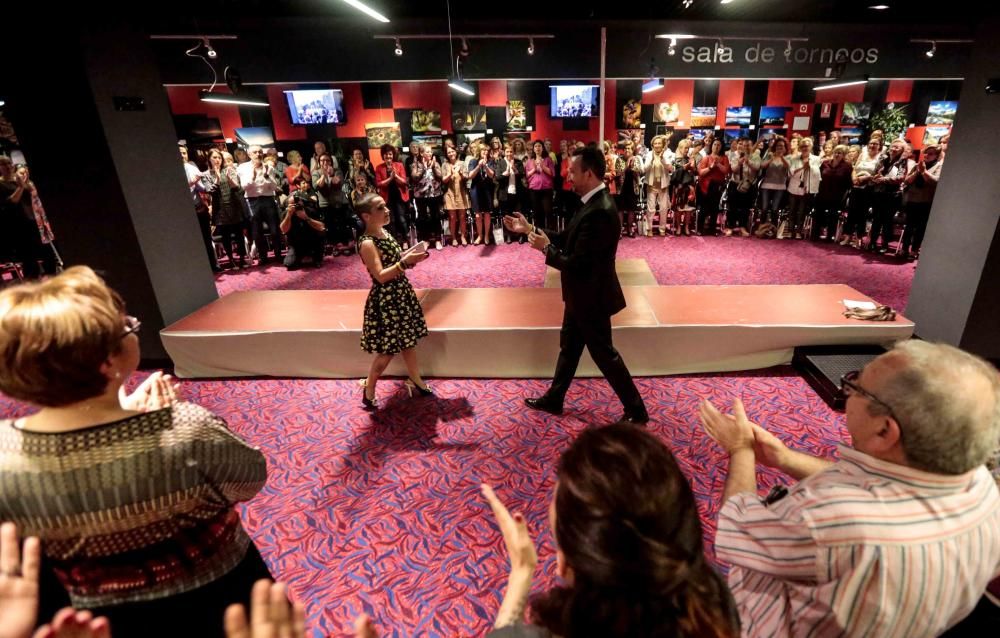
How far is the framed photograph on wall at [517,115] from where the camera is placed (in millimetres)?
10469

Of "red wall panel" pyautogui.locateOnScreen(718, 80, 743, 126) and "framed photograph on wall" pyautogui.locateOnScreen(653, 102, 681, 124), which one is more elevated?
"red wall panel" pyautogui.locateOnScreen(718, 80, 743, 126)

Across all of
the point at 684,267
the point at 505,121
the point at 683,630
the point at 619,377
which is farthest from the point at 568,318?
the point at 505,121

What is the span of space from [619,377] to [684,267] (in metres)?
4.46

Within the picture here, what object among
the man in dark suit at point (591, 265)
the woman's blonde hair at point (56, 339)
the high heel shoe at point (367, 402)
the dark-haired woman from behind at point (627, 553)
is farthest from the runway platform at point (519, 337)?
the dark-haired woman from behind at point (627, 553)

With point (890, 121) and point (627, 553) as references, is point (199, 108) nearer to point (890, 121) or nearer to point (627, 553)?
point (627, 553)

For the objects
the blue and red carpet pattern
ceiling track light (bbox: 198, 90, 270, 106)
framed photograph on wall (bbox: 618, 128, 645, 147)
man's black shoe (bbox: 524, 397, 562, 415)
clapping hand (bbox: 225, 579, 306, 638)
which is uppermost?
Answer: ceiling track light (bbox: 198, 90, 270, 106)

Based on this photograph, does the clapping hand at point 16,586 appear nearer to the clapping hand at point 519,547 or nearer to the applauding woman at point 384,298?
the clapping hand at point 519,547

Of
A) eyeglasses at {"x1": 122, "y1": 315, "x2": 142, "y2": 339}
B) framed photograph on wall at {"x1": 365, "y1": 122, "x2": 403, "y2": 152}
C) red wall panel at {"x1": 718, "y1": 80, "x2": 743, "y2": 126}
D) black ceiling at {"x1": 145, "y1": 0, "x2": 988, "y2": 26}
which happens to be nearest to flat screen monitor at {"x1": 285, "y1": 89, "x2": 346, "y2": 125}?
framed photograph on wall at {"x1": 365, "y1": 122, "x2": 403, "y2": 152}

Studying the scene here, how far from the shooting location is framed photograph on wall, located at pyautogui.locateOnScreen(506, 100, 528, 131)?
1047 cm

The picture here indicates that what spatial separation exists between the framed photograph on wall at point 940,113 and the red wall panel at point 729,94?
15.1 ft

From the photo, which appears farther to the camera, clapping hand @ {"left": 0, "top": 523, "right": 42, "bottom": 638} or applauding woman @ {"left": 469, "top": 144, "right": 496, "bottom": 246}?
applauding woman @ {"left": 469, "top": 144, "right": 496, "bottom": 246}

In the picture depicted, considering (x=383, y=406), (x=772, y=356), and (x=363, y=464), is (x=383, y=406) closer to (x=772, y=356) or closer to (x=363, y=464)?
(x=363, y=464)

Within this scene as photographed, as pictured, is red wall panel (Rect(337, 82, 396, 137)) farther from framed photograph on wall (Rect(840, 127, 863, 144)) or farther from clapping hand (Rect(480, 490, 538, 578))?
clapping hand (Rect(480, 490, 538, 578))

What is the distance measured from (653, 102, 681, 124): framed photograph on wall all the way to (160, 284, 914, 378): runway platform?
7.98 metres
